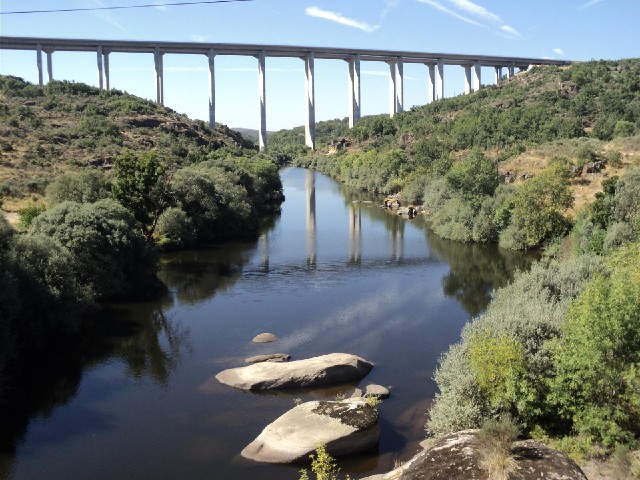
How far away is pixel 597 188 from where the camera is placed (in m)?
37.9

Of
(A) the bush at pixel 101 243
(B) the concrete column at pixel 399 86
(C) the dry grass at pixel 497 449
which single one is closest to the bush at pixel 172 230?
(A) the bush at pixel 101 243

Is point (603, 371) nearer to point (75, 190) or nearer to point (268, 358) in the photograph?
point (268, 358)

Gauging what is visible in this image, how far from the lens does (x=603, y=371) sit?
1170cm

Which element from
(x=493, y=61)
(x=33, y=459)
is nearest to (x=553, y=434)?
(x=33, y=459)

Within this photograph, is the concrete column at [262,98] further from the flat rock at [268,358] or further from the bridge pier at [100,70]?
the flat rock at [268,358]

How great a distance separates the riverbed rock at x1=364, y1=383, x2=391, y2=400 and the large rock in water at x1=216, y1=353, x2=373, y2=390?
3.40 ft

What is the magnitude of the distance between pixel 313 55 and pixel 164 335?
8071 centimetres

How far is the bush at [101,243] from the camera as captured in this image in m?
23.9

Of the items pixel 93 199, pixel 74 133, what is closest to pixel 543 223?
pixel 93 199

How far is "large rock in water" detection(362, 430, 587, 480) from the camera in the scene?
9617 millimetres

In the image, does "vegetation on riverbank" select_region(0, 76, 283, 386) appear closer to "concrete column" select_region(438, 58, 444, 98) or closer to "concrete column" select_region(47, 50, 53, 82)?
"concrete column" select_region(47, 50, 53, 82)

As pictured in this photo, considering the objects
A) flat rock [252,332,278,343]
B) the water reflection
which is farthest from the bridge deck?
flat rock [252,332,278,343]

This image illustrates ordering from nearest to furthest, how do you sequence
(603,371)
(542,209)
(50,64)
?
(603,371) < (542,209) < (50,64)

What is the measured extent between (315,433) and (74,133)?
164 feet
